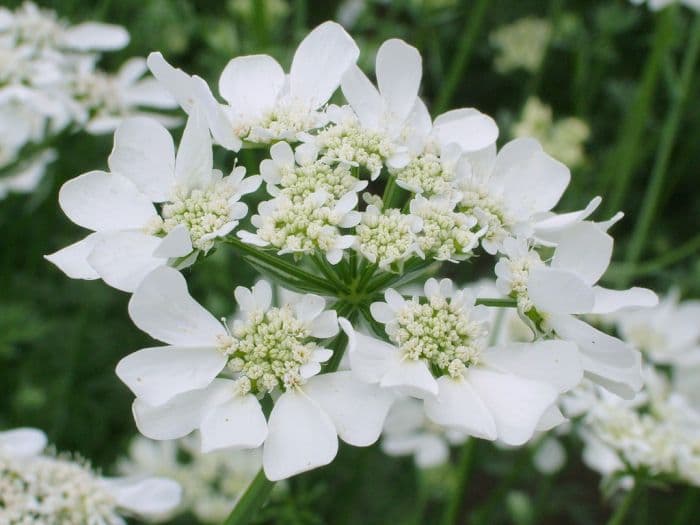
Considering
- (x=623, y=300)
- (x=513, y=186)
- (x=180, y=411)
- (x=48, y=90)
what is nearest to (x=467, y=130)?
(x=513, y=186)

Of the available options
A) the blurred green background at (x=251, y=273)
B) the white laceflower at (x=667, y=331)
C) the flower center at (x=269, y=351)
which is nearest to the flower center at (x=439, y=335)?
the flower center at (x=269, y=351)

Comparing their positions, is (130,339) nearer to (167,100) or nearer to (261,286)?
(167,100)

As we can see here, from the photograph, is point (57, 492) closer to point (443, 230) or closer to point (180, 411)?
point (180, 411)

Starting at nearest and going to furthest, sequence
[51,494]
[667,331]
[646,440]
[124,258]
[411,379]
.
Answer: [411,379] → [124,258] → [51,494] → [646,440] → [667,331]

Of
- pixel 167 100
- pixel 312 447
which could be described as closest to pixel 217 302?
pixel 167 100

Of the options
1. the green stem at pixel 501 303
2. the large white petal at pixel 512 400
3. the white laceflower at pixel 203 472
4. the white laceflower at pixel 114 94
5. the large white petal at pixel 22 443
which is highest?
the green stem at pixel 501 303

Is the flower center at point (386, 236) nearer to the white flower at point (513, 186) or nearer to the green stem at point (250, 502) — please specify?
the white flower at point (513, 186)

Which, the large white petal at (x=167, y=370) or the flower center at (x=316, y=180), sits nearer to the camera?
the large white petal at (x=167, y=370)
